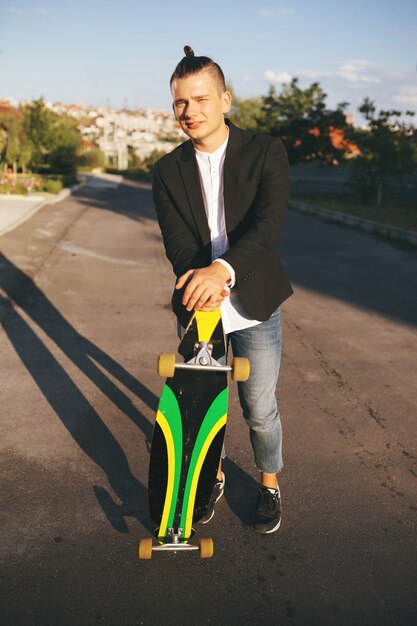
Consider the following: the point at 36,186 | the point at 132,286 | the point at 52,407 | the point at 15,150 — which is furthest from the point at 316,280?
the point at 15,150

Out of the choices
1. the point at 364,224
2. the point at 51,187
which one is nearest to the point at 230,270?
the point at 364,224

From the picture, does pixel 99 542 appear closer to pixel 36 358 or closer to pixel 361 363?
pixel 36 358

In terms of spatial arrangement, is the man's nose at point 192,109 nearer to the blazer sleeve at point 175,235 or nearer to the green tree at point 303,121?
the blazer sleeve at point 175,235

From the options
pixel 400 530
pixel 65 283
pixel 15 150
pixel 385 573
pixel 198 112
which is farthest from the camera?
pixel 15 150

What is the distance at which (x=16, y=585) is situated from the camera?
96.3 inches

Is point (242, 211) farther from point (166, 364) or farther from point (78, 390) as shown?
point (78, 390)

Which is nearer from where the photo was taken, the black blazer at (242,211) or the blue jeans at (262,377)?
the black blazer at (242,211)

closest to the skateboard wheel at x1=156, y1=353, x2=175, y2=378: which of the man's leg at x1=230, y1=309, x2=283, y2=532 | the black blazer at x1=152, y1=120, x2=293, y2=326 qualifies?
the black blazer at x1=152, y1=120, x2=293, y2=326

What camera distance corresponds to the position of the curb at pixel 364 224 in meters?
13.8

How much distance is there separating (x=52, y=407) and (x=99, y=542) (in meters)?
1.67

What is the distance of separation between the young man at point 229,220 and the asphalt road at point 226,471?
36 centimetres

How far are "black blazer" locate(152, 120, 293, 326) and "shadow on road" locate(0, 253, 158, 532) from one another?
1122 millimetres

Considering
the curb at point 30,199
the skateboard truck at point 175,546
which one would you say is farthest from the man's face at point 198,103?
the curb at point 30,199

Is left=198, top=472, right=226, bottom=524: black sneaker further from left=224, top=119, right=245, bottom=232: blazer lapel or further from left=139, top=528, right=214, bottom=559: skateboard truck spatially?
left=224, top=119, right=245, bottom=232: blazer lapel
